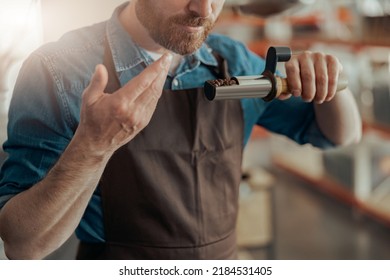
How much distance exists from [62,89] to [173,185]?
19cm

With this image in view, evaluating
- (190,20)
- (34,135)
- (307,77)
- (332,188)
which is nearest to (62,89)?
(34,135)

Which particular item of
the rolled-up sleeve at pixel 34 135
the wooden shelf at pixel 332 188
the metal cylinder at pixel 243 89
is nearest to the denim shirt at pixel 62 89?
the rolled-up sleeve at pixel 34 135

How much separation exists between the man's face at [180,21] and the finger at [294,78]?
11 centimetres

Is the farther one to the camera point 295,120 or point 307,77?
point 295,120

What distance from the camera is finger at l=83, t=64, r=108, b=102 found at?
0.47 m

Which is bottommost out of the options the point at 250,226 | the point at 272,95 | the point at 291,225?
the point at 291,225

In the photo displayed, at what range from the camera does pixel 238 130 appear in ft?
2.52

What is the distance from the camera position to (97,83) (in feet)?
1.56

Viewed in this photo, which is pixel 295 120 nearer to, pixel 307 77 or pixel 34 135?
pixel 307 77

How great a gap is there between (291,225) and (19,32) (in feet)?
4.87

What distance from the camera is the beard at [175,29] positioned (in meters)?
0.61
